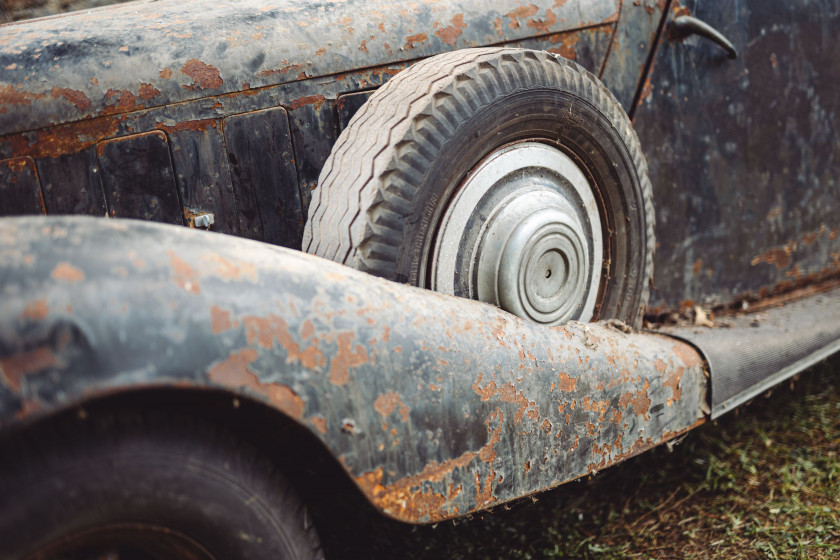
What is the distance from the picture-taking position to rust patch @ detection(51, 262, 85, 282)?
0.85 metres

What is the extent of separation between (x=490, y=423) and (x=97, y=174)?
3.21 feet

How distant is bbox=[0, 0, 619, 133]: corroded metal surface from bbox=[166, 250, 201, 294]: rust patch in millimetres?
676

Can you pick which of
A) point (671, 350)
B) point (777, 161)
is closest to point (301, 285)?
point (671, 350)

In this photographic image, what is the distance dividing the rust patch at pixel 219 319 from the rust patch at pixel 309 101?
0.80 metres

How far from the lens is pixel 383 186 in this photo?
1299mm

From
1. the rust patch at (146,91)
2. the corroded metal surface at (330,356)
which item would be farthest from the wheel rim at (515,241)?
the rust patch at (146,91)

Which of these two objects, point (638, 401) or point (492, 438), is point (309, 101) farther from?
point (638, 401)

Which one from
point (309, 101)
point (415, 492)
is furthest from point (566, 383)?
point (309, 101)

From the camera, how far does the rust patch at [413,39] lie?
66.9 inches

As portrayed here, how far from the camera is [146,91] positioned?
4.84ft

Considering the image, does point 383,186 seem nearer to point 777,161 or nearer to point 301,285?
point 301,285

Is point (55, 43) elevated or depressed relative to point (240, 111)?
elevated

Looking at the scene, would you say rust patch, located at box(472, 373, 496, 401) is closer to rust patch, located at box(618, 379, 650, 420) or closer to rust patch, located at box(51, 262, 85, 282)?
rust patch, located at box(618, 379, 650, 420)

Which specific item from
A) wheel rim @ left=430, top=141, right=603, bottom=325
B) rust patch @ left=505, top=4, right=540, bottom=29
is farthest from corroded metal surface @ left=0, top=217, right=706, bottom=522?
rust patch @ left=505, top=4, right=540, bottom=29
